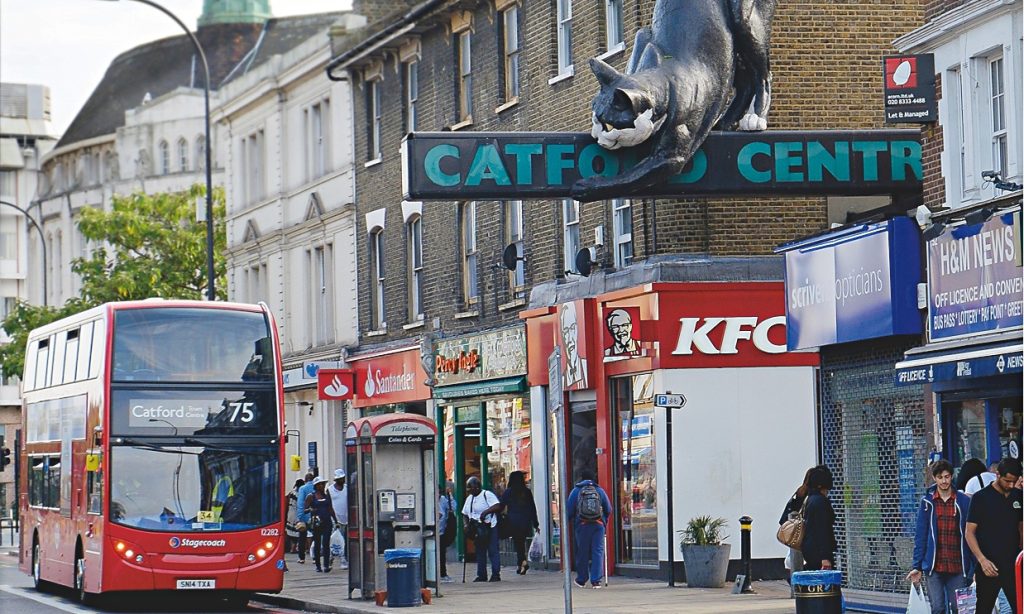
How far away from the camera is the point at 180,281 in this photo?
57.5m

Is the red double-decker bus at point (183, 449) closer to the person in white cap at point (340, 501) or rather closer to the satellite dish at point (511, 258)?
the person in white cap at point (340, 501)

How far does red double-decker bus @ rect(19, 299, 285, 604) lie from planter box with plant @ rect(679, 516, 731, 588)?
5.41 m

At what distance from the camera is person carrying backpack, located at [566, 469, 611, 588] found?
2723 centimetres

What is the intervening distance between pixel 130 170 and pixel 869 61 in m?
62.7

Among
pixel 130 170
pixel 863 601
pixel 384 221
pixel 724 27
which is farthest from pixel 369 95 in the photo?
pixel 130 170

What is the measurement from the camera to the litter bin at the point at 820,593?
16.5 metres

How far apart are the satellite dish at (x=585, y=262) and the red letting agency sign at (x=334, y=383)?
727cm

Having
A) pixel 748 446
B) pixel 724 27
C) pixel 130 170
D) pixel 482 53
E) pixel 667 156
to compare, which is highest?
pixel 130 170

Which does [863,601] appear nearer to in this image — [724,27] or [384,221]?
[724,27]

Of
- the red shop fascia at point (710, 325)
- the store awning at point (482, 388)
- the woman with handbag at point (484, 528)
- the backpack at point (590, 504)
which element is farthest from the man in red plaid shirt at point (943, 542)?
the store awning at point (482, 388)

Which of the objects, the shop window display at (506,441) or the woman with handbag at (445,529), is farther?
the shop window display at (506,441)

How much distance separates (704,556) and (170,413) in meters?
7.24

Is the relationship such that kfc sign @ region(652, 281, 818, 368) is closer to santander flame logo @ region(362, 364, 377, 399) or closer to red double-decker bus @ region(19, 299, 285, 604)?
red double-decker bus @ region(19, 299, 285, 604)

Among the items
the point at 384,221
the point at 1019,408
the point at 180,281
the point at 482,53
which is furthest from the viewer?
the point at 180,281
